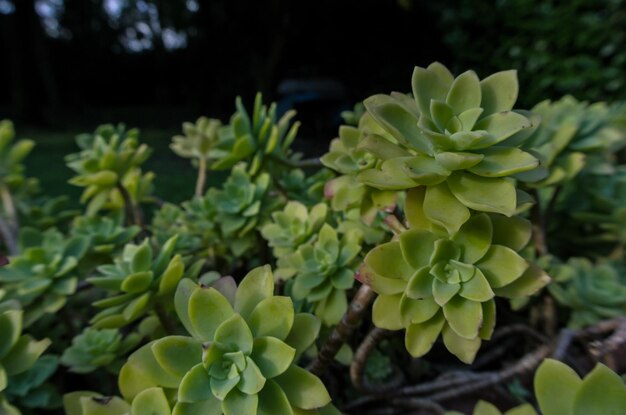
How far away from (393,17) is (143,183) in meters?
3.21

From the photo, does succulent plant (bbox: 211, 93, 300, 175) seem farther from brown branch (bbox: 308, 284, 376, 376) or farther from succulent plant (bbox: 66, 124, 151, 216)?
brown branch (bbox: 308, 284, 376, 376)

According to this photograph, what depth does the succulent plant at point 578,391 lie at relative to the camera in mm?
359

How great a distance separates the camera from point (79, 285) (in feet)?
2.31

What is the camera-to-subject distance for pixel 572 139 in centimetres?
77

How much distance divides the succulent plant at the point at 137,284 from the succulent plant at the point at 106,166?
0.84 feet

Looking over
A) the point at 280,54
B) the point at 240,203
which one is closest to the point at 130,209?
the point at 240,203

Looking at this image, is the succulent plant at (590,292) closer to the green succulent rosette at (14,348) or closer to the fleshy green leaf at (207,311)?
the fleshy green leaf at (207,311)

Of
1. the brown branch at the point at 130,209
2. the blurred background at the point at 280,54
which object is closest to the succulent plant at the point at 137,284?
the brown branch at the point at 130,209

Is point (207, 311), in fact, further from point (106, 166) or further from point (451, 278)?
point (106, 166)

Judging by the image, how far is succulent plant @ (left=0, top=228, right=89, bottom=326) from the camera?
23.8 inches

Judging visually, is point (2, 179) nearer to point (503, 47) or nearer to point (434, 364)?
point (434, 364)

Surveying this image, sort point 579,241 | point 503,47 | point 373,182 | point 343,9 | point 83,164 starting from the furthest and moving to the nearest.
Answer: point 343,9
point 503,47
point 579,241
point 83,164
point 373,182

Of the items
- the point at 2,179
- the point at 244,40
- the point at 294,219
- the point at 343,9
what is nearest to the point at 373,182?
the point at 294,219

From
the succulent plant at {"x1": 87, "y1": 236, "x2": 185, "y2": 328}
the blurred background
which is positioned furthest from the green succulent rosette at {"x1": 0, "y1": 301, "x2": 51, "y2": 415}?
the blurred background
